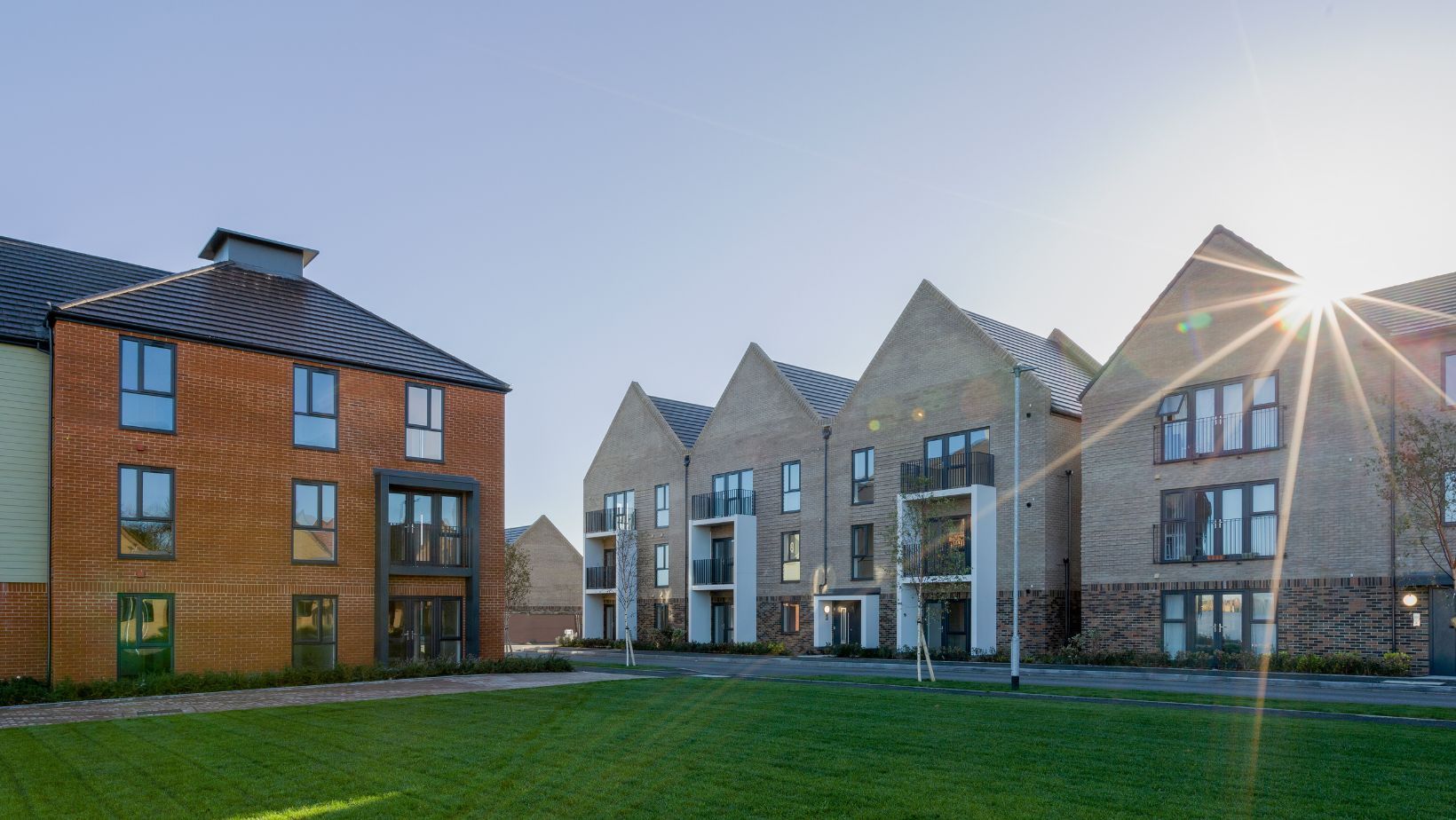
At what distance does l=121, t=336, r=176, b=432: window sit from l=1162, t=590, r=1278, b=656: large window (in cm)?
2515

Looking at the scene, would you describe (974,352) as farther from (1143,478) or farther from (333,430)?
(333,430)

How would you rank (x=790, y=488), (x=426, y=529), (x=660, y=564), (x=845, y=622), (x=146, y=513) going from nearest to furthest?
(x=146, y=513)
(x=426, y=529)
(x=845, y=622)
(x=790, y=488)
(x=660, y=564)

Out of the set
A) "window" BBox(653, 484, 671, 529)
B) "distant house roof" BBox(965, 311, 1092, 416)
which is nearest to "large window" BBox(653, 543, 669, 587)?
"window" BBox(653, 484, 671, 529)

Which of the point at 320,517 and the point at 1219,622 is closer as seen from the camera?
the point at 320,517

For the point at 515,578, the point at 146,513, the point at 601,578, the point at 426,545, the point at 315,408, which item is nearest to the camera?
the point at 146,513

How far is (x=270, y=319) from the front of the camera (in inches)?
953

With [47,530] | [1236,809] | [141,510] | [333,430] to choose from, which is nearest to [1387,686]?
[1236,809]

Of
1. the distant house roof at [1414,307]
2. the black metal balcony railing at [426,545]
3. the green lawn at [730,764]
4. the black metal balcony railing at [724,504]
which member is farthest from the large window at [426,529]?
the distant house roof at [1414,307]

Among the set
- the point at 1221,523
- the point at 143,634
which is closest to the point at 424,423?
the point at 143,634

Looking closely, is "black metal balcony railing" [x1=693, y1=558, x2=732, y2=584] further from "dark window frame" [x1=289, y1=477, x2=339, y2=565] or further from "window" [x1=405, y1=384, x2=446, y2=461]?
"dark window frame" [x1=289, y1=477, x2=339, y2=565]

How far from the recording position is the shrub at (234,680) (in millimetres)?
18703

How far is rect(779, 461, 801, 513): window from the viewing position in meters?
40.9

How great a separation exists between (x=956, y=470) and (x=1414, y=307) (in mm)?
13460

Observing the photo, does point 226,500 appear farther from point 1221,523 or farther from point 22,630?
point 1221,523
